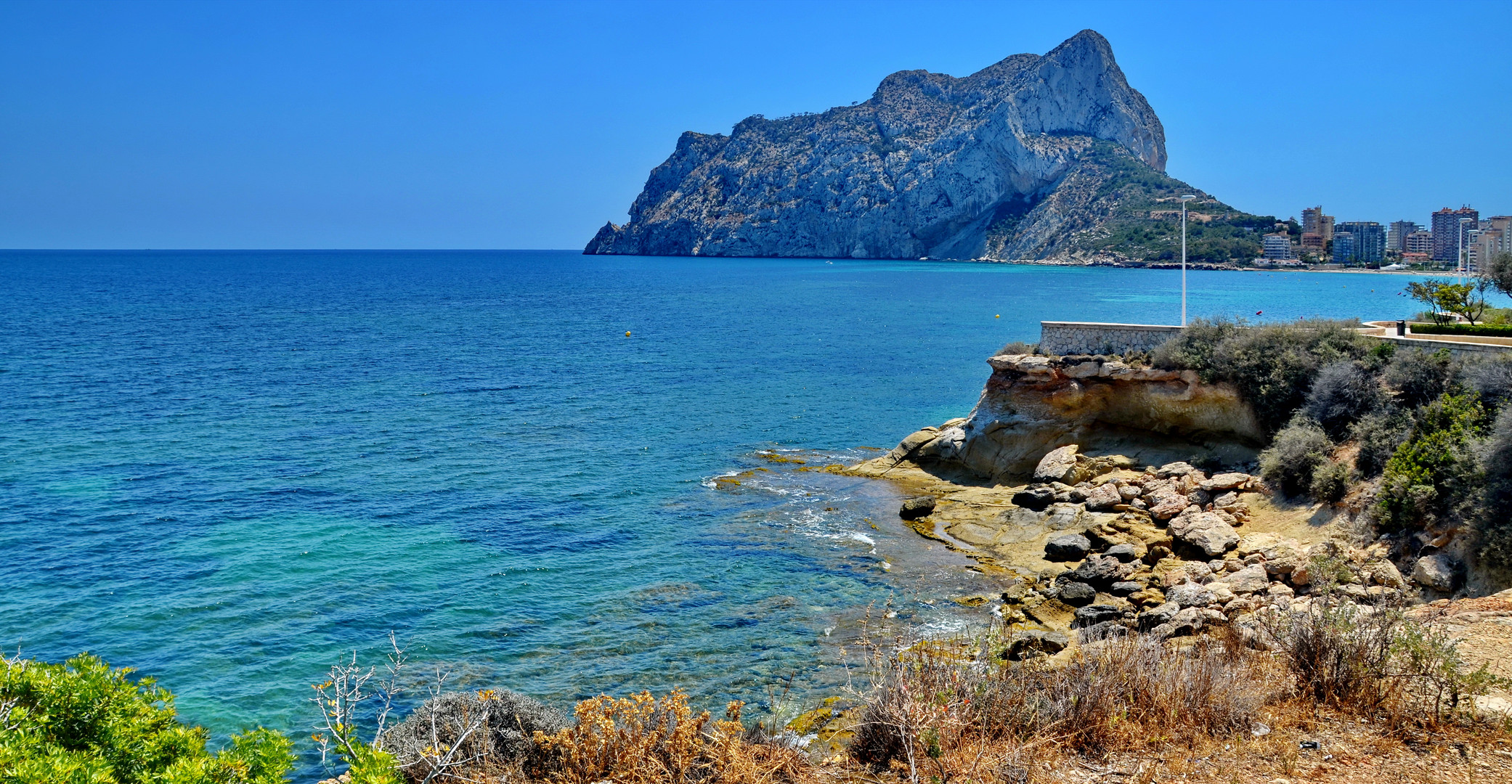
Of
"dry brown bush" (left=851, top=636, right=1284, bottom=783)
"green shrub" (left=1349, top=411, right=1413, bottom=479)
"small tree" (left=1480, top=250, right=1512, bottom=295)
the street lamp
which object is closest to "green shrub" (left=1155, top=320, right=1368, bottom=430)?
"green shrub" (left=1349, top=411, right=1413, bottom=479)

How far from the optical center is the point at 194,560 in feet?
66.1

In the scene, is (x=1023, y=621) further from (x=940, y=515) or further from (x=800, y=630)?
(x=940, y=515)

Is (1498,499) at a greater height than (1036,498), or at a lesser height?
greater

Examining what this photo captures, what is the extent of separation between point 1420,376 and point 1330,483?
11.7 ft

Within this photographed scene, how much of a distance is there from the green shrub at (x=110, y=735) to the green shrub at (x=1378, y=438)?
1993cm

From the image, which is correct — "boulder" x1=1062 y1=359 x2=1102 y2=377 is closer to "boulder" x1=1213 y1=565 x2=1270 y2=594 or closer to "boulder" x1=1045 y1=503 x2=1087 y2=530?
"boulder" x1=1045 y1=503 x2=1087 y2=530

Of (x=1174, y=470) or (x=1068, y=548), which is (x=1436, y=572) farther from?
(x=1174, y=470)

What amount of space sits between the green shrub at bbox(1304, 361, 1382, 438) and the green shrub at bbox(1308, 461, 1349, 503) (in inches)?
70.8

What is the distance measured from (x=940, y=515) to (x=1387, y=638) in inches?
609

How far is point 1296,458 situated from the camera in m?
20.1

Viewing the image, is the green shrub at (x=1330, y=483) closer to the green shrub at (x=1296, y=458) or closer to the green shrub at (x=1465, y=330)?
the green shrub at (x=1296, y=458)

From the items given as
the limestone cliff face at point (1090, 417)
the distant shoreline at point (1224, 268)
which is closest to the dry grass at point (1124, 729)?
the limestone cliff face at point (1090, 417)

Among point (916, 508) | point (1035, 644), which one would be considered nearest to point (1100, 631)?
point (1035, 644)

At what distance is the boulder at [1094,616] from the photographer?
16.5m
